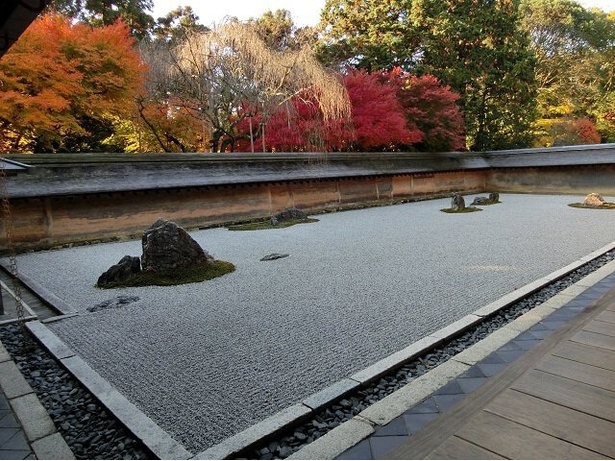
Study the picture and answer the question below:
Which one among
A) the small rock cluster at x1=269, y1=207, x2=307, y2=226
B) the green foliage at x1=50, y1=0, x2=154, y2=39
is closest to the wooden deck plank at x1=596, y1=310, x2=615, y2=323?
the small rock cluster at x1=269, y1=207, x2=307, y2=226

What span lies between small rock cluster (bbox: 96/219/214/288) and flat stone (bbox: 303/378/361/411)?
3.30 meters

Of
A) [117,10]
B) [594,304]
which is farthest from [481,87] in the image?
[594,304]

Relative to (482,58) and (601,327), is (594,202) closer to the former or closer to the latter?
(601,327)

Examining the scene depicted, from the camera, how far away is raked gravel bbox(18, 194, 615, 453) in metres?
2.34

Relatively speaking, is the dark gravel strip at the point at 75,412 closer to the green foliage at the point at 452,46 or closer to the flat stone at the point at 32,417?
the flat stone at the point at 32,417

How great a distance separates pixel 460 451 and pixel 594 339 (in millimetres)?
1591

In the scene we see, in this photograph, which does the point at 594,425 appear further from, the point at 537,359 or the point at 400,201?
the point at 400,201

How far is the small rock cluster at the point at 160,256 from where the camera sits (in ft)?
16.2

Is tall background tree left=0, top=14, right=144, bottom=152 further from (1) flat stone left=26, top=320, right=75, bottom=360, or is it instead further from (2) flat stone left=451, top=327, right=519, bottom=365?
(2) flat stone left=451, top=327, right=519, bottom=365

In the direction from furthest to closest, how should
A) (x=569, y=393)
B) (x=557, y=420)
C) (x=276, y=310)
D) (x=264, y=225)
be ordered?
(x=264, y=225), (x=276, y=310), (x=569, y=393), (x=557, y=420)

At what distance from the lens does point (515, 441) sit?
169cm

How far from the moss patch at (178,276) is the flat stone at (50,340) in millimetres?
1293

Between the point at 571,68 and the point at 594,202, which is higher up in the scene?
the point at 571,68

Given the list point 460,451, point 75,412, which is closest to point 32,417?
point 75,412
